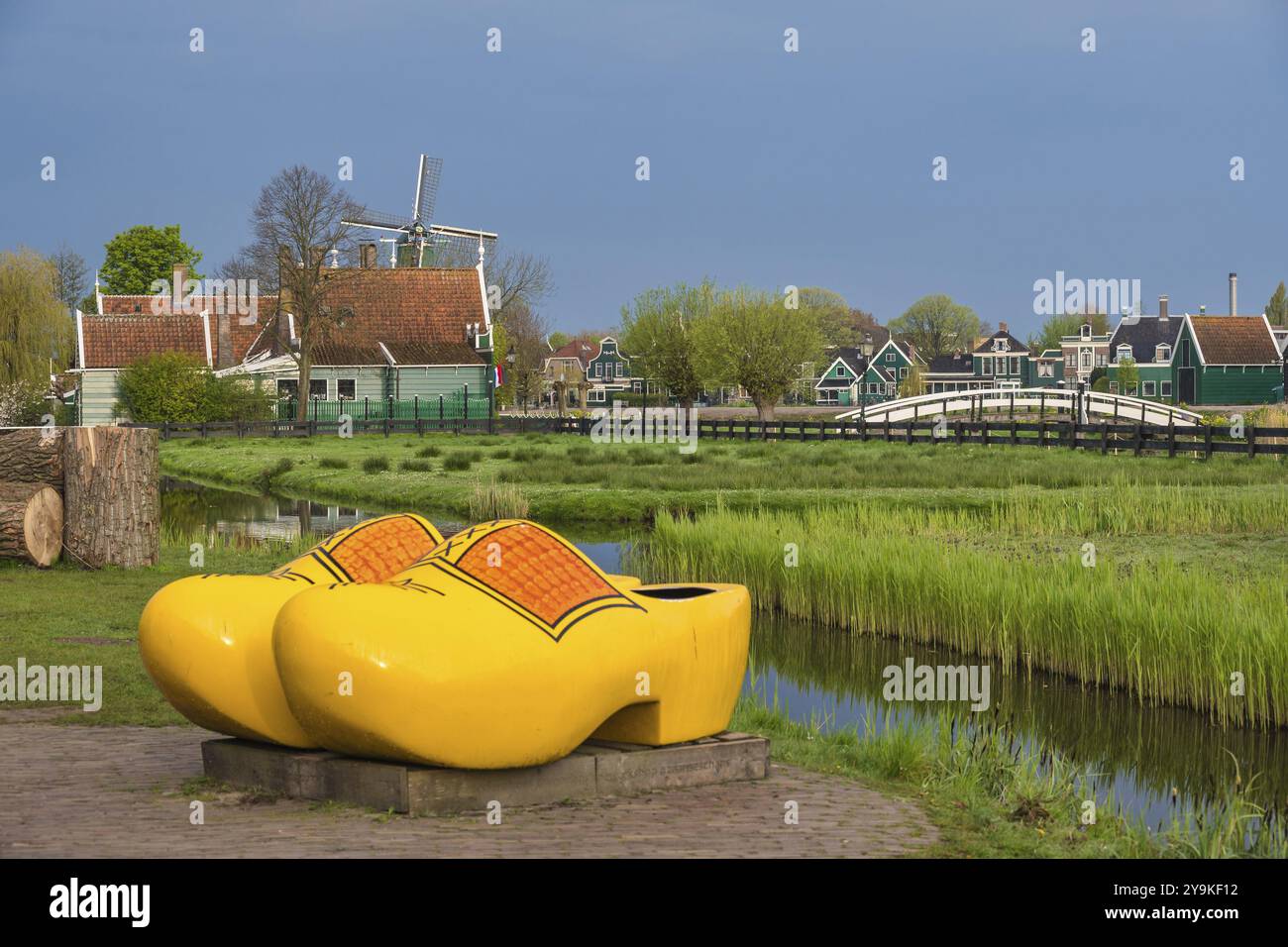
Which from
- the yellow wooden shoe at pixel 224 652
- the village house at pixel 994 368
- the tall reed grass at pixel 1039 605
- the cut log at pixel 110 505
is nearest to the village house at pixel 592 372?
the village house at pixel 994 368

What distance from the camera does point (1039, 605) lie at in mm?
13961

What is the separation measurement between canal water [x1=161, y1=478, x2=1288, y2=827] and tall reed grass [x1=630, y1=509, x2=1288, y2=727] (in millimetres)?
214

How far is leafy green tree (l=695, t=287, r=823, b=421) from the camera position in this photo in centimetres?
7331

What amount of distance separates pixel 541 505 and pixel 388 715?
22123 millimetres

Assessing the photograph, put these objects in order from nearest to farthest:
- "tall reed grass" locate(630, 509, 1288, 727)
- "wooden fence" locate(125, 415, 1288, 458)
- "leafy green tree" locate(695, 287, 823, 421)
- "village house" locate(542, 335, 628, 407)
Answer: "tall reed grass" locate(630, 509, 1288, 727)
"wooden fence" locate(125, 415, 1288, 458)
"leafy green tree" locate(695, 287, 823, 421)
"village house" locate(542, 335, 628, 407)

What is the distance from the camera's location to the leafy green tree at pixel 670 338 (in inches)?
3263

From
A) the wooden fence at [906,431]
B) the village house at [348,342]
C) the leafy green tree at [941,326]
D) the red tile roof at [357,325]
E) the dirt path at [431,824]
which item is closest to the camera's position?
the dirt path at [431,824]

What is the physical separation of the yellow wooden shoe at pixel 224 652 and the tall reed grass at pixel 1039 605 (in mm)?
7637

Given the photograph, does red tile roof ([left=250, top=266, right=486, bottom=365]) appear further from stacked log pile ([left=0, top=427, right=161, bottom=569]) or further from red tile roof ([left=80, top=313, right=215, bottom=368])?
stacked log pile ([left=0, top=427, right=161, bottom=569])

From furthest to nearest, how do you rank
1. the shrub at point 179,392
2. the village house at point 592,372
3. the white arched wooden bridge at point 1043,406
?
the village house at point 592,372
the white arched wooden bridge at point 1043,406
the shrub at point 179,392

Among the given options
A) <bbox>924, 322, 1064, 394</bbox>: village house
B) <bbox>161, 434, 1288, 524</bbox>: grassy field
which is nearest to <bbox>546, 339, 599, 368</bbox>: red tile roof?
<bbox>924, 322, 1064, 394</bbox>: village house

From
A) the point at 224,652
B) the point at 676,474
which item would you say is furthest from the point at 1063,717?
the point at 676,474

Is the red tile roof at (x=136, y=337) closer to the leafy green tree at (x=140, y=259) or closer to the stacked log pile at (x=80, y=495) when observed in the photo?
the leafy green tree at (x=140, y=259)
